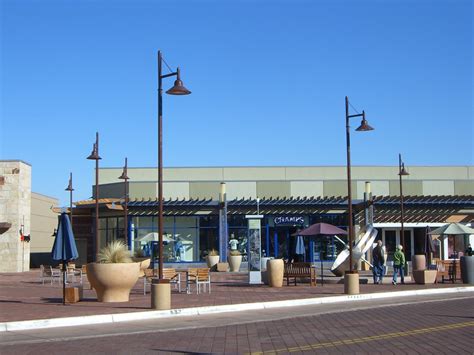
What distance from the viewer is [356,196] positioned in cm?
5150

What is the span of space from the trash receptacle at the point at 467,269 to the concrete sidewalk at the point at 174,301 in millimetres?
1149

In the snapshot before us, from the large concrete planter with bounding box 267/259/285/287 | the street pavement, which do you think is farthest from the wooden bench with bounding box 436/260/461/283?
the street pavement

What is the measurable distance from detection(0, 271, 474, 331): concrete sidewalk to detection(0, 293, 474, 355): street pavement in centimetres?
62

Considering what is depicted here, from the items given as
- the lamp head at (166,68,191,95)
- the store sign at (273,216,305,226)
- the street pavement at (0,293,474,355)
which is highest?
the lamp head at (166,68,191,95)

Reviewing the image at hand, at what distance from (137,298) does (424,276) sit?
39.9ft

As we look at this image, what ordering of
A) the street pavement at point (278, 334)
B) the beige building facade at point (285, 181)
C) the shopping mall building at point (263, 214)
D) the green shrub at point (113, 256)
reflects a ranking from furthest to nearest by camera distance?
the beige building facade at point (285, 181) → the shopping mall building at point (263, 214) → the green shrub at point (113, 256) → the street pavement at point (278, 334)

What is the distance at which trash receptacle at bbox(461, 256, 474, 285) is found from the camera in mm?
26297

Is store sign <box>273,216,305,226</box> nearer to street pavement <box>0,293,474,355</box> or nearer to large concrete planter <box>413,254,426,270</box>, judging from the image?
large concrete planter <box>413,254,426,270</box>

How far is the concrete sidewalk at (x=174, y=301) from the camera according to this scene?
15.4 m

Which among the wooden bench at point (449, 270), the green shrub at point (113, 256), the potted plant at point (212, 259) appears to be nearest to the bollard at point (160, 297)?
the green shrub at point (113, 256)

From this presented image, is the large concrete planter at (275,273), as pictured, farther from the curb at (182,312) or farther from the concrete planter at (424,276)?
the concrete planter at (424,276)

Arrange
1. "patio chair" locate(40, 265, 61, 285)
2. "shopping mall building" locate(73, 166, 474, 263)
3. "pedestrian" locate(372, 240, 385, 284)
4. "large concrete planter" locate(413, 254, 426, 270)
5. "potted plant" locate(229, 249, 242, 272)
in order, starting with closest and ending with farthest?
"pedestrian" locate(372, 240, 385, 284), "large concrete planter" locate(413, 254, 426, 270), "patio chair" locate(40, 265, 61, 285), "potted plant" locate(229, 249, 242, 272), "shopping mall building" locate(73, 166, 474, 263)

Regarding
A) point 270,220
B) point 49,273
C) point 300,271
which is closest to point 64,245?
point 300,271

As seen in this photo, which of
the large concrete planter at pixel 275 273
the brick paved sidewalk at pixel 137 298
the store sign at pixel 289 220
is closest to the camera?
the brick paved sidewalk at pixel 137 298
